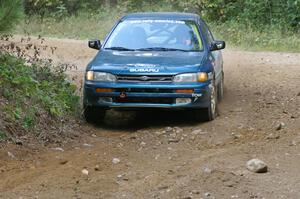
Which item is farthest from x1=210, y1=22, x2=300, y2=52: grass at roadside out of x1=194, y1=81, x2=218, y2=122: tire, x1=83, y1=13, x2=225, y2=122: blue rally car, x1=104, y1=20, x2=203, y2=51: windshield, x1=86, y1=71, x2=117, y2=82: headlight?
x1=86, y1=71, x2=117, y2=82: headlight

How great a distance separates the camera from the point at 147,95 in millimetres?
9633

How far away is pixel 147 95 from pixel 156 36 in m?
1.67

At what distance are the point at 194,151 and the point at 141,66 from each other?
1.92 metres

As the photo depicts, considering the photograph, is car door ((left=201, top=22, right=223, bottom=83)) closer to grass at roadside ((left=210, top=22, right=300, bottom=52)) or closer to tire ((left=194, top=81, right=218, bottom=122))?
tire ((left=194, top=81, right=218, bottom=122))

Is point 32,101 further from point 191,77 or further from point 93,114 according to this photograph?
point 191,77

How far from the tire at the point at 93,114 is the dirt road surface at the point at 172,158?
17cm

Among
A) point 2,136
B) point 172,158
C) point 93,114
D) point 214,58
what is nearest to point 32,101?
point 93,114

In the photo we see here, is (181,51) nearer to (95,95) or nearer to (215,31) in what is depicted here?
(95,95)

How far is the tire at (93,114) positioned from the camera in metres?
10.1

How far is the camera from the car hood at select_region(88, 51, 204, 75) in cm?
969

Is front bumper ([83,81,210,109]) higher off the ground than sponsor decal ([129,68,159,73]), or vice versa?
sponsor decal ([129,68,159,73])

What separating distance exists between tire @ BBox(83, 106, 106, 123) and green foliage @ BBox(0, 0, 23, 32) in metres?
1.64

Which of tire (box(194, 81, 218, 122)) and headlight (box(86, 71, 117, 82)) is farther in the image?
tire (box(194, 81, 218, 122))

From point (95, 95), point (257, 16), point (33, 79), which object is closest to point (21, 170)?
point (95, 95)
